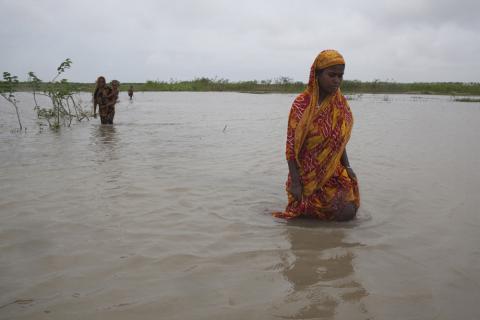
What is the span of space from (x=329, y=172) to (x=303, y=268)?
1.12 meters

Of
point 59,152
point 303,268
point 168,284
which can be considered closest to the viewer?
point 168,284

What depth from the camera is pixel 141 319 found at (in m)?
2.05

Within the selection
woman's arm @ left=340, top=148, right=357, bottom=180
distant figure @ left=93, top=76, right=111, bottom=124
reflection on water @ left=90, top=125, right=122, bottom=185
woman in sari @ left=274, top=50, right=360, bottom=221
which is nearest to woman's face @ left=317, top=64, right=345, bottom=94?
woman in sari @ left=274, top=50, right=360, bottom=221

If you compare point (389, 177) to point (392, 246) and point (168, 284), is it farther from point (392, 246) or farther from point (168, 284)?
point (168, 284)

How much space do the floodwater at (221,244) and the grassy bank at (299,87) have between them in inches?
1223

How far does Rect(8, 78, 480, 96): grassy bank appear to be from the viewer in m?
37.6

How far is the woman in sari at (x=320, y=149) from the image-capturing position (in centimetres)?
347

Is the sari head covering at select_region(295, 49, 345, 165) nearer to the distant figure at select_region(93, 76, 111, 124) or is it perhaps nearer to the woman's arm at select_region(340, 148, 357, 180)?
the woman's arm at select_region(340, 148, 357, 180)

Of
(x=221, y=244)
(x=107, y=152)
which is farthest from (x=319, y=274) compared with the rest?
(x=107, y=152)

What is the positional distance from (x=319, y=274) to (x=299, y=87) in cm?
4139

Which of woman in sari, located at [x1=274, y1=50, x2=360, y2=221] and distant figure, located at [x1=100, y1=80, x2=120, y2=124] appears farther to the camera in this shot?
distant figure, located at [x1=100, y1=80, x2=120, y2=124]

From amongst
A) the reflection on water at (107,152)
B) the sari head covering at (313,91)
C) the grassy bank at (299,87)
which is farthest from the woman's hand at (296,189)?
the grassy bank at (299,87)

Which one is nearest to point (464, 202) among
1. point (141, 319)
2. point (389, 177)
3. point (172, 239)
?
point (389, 177)

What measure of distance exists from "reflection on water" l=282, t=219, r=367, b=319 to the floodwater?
0.01 m
